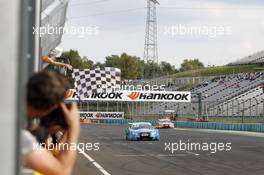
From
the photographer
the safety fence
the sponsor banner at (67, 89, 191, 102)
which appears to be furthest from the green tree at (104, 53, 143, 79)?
the photographer

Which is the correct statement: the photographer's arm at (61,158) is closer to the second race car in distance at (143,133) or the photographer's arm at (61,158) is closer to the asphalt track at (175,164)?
the asphalt track at (175,164)

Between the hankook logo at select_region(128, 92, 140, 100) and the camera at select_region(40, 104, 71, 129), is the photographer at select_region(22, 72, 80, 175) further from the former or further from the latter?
the hankook logo at select_region(128, 92, 140, 100)

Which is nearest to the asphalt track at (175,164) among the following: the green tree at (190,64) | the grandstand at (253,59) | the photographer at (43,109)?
the photographer at (43,109)

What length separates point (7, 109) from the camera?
1.84 metres

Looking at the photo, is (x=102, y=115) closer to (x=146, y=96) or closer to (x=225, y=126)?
(x=146, y=96)

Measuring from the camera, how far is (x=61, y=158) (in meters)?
2.46

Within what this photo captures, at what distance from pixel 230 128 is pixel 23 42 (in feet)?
138

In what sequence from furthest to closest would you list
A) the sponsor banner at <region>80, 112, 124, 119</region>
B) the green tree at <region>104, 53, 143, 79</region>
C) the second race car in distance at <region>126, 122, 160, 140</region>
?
1. the green tree at <region>104, 53, 143, 79</region>
2. the sponsor banner at <region>80, 112, 124, 119</region>
3. the second race car in distance at <region>126, 122, 160, 140</region>

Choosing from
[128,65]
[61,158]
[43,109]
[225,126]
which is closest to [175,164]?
[61,158]

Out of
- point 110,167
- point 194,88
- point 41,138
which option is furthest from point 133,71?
point 41,138

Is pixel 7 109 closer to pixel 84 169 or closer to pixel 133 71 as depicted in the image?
pixel 84 169

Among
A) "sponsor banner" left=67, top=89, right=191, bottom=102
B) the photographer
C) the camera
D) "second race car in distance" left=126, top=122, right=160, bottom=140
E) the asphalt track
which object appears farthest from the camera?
"sponsor banner" left=67, top=89, right=191, bottom=102

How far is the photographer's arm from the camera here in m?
2.24

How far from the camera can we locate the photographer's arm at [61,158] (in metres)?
2.24
